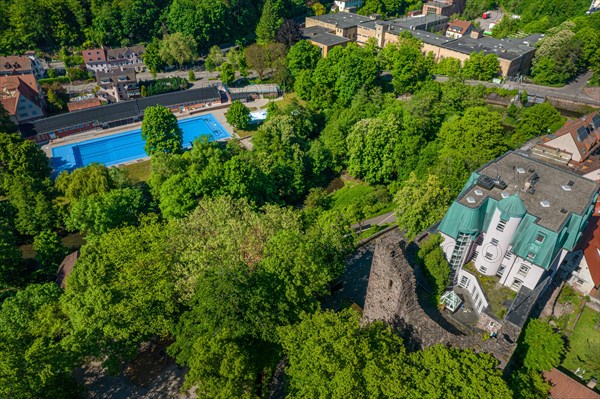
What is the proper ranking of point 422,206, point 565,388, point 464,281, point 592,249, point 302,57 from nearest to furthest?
point 565,388, point 464,281, point 592,249, point 422,206, point 302,57

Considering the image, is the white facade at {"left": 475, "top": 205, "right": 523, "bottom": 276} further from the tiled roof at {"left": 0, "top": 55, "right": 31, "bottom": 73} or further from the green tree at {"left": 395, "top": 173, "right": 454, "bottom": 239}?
the tiled roof at {"left": 0, "top": 55, "right": 31, "bottom": 73}

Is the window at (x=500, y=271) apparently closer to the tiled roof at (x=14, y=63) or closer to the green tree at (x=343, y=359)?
the green tree at (x=343, y=359)

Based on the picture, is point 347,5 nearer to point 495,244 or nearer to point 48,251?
point 495,244

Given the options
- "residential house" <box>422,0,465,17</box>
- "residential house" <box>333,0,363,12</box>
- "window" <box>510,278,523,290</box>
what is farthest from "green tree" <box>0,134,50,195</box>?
"residential house" <box>422,0,465,17</box>

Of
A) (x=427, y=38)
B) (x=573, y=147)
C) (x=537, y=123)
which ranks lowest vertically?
(x=573, y=147)

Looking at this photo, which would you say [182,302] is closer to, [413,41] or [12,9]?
[413,41]

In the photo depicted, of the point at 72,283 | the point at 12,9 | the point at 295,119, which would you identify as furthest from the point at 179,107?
the point at 72,283

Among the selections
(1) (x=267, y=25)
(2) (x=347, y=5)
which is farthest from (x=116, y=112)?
(2) (x=347, y=5)
